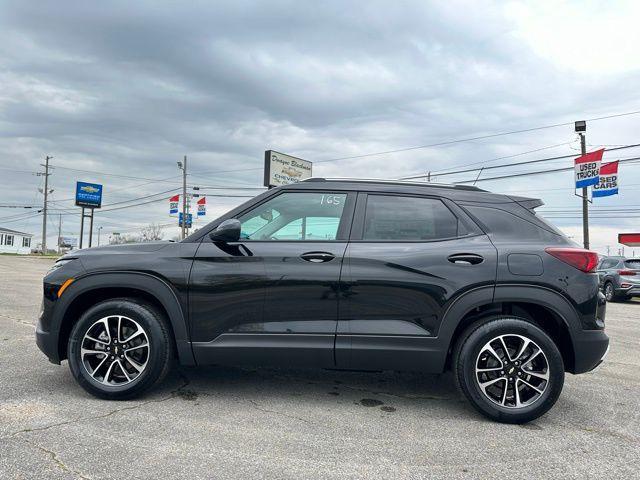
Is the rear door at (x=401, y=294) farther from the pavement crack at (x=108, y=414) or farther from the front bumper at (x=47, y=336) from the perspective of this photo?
the front bumper at (x=47, y=336)

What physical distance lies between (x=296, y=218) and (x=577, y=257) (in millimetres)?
2156

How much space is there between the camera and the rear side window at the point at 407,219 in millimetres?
3803

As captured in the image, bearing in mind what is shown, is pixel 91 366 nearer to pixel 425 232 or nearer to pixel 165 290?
pixel 165 290

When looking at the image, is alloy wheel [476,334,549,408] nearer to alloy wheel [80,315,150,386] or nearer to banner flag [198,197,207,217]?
alloy wheel [80,315,150,386]

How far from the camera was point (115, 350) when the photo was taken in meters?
3.78

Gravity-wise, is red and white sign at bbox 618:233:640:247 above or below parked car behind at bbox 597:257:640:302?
above

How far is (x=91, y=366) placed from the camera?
3.81 meters

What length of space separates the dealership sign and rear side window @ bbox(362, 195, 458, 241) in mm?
21872

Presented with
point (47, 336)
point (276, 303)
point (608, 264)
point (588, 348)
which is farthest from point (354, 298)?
point (608, 264)

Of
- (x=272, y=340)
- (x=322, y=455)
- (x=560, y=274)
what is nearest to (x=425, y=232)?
(x=560, y=274)

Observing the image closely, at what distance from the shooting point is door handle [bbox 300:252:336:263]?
12.1ft

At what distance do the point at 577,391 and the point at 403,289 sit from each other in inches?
89.1

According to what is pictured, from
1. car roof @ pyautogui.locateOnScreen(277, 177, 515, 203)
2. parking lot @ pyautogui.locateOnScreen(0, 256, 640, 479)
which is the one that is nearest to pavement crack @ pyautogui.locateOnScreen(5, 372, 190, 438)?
parking lot @ pyautogui.locateOnScreen(0, 256, 640, 479)

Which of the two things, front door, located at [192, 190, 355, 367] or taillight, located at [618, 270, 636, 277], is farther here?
taillight, located at [618, 270, 636, 277]
